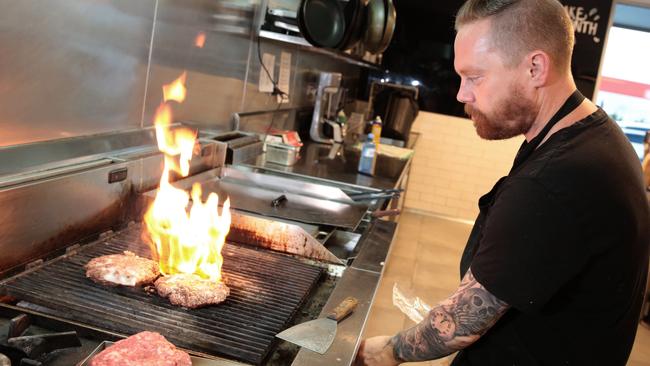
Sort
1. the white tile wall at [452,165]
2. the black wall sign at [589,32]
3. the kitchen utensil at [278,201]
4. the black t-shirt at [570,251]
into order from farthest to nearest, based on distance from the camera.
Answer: the white tile wall at [452,165] → the black wall sign at [589,32] → the kitchen utensil at [278,201] → the black t-shirt at [570,251]

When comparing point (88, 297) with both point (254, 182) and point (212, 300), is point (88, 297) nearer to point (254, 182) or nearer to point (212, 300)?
point (212, 300)

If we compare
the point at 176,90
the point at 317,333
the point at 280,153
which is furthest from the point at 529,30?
the point at 280,153

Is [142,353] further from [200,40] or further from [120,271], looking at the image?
[200,40]

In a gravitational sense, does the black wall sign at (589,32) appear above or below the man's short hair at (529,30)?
above

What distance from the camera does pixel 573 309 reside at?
1.33 metres

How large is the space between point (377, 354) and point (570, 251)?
57 cm

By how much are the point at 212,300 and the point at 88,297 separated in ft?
0.98

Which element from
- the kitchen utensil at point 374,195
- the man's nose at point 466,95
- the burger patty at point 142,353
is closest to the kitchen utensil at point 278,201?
the kitchen utensil at point 374,195

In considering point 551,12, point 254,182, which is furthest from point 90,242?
point 551,12

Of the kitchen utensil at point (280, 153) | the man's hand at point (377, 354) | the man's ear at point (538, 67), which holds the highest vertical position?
the man's ear at point (538, 67)

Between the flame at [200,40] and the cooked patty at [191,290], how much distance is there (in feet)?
4.74

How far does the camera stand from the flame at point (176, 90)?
2.45 m

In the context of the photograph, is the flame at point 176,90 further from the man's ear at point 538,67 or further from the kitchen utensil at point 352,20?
the man's ear at point 538,67

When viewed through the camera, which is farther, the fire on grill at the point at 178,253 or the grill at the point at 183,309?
the fire on grill at the point at 178,253
